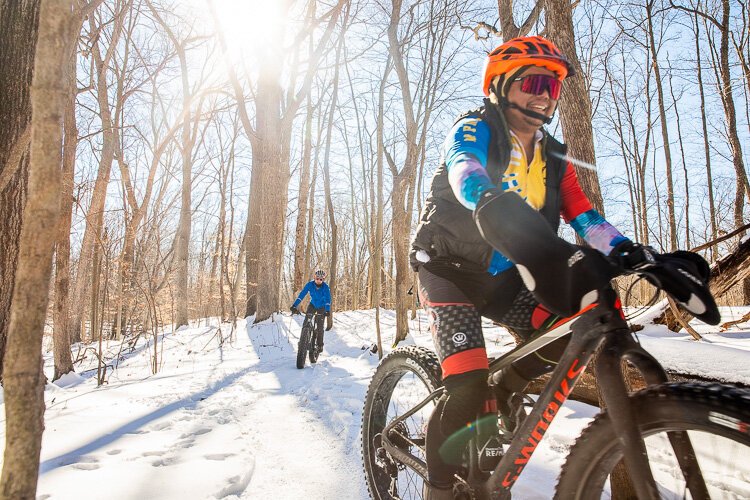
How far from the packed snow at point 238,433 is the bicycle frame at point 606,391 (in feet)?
4.45

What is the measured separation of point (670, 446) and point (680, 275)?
20.2 inches

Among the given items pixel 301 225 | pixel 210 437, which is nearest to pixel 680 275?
pixel 210 437

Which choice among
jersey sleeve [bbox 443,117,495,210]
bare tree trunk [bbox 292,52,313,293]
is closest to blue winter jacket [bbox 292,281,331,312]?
bare tree trunk [bbox 292,52,313,293]

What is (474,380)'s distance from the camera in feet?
5.74

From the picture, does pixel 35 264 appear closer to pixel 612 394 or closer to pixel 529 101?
pixel 612 394

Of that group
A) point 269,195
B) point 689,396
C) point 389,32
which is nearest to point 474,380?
point 689,396

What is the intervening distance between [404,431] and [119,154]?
A: 58.6ft

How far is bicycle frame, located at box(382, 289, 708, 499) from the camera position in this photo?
3.77ft

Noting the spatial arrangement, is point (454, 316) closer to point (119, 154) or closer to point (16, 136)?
point (16, 136)

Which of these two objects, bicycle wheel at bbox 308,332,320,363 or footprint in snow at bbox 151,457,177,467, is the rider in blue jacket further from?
footprint in snow at bbox 151,457,177,467

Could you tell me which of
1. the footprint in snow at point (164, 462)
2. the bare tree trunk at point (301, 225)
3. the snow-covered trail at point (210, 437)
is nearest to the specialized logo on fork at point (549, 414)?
the snow-covered trail at point (210, 437)

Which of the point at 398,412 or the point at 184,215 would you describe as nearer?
the point at 398,412

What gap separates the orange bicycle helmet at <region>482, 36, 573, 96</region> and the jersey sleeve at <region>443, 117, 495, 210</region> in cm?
27

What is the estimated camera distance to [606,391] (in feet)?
3.98
